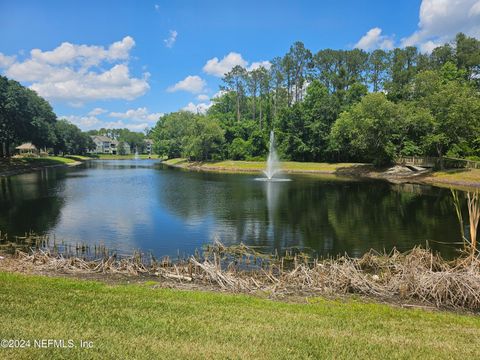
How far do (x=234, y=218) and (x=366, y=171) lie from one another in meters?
50.8

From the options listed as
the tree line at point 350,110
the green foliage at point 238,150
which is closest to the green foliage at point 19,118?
the tree line at point 350,110

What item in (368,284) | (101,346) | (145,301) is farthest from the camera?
(368,284)

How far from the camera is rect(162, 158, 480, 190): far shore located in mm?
53344

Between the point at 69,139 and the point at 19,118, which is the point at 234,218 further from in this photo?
the point at 69,139

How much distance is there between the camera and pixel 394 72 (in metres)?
90.4

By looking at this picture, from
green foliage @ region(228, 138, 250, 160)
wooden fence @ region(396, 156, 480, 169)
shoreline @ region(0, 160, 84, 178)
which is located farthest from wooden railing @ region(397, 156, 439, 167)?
shoreline @ region(0, 160, 84, 178)

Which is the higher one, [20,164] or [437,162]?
[20,164]

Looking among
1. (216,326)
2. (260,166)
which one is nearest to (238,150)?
(260,166)

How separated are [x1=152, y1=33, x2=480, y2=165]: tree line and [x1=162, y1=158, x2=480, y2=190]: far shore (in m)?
3.23

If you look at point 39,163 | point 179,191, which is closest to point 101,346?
point 179,191

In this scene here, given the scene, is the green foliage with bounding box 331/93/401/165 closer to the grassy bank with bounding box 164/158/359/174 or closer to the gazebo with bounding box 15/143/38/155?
the grassy bank with bounding box 164/158/359/174

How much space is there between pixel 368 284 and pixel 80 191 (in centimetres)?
3968

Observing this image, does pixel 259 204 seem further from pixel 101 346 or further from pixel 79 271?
pixel 101 346

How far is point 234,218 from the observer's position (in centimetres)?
2850
